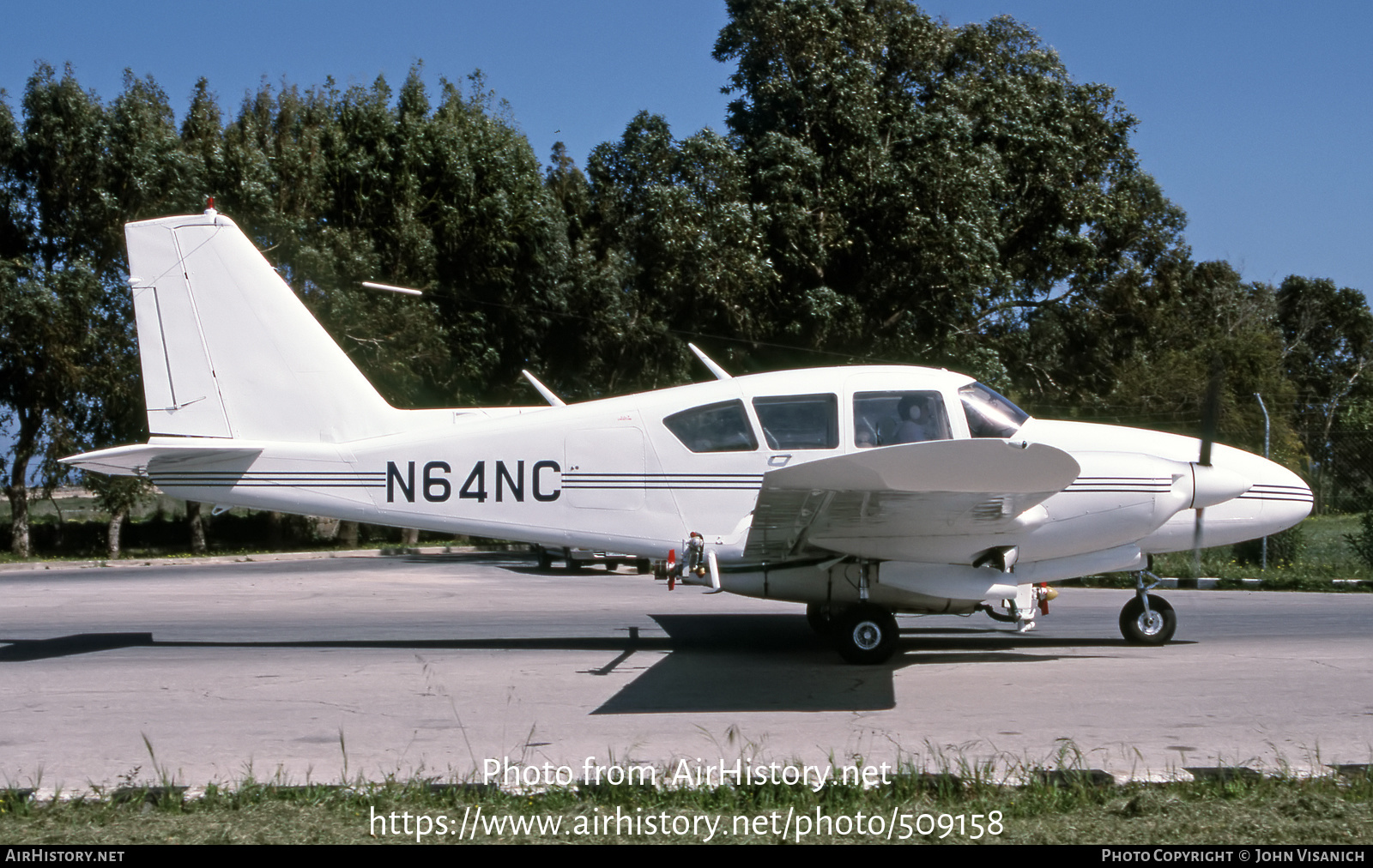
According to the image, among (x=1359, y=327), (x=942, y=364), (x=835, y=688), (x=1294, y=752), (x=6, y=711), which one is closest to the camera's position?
(x=1294, y=752)

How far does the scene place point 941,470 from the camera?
7184 mm

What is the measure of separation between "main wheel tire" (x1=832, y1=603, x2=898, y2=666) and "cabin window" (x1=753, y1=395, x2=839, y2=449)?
1.43m

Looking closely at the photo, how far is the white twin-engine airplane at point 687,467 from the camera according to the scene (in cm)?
895

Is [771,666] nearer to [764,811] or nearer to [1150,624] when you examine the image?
[1150,624]

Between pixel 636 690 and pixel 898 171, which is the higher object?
pixel 898 171

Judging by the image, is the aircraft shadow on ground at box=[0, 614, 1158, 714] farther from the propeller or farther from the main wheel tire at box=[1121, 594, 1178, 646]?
the propeller

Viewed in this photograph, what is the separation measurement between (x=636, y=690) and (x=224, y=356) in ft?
16.6

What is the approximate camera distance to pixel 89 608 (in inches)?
535

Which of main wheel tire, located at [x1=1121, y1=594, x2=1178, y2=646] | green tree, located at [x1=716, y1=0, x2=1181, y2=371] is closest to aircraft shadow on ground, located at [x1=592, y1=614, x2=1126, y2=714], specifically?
main wheel tire, located at [x1=1121, y1=594, x2=1178, y2=646]

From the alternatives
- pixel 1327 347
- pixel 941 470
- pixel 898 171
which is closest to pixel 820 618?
pixel 941 470

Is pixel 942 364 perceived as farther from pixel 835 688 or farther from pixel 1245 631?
pixel 835 688

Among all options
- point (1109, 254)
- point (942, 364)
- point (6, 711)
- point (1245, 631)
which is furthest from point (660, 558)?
point (1109, 254)

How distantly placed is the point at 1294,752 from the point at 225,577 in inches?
685

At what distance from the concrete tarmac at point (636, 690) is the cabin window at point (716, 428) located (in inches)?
→ 73.4
